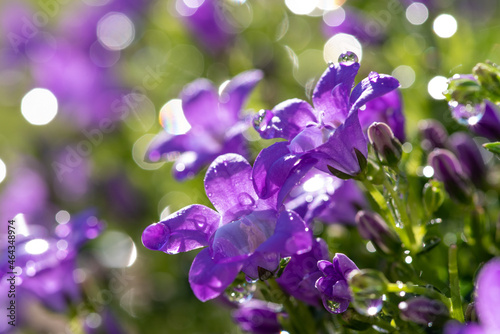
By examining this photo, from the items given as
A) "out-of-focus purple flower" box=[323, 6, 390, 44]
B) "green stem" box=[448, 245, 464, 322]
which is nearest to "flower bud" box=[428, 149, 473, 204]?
"green stem" box=[448, 245, 464, 322]

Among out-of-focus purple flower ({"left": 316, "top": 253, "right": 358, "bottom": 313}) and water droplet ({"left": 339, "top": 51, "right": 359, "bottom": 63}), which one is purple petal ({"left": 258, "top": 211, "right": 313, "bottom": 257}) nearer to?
out-of-focus purple flower ({"left": 316, "top": 253, "right": 358, "bottom": 313})

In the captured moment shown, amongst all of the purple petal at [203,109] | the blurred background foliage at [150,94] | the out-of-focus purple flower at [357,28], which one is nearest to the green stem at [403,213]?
the blurred background foliage at [150,94]

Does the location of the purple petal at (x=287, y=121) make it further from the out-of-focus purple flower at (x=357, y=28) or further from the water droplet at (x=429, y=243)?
A: the out-of-focus purple flower at (x=357, y=28)

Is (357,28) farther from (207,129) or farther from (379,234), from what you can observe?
(379,234)

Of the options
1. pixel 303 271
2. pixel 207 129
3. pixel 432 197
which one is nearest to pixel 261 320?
pixel 303 271

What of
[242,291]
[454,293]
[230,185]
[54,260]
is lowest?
[54,260]

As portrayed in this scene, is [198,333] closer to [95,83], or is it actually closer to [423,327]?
[423,327]
